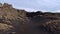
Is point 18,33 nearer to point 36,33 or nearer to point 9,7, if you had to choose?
point 36,33

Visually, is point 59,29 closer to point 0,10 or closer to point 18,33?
point 18,33

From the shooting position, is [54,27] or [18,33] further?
[54,27]

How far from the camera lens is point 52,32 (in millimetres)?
35938

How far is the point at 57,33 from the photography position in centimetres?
3519

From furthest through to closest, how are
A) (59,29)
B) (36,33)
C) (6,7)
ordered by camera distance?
(6,7) → (59,29) → (36,33)

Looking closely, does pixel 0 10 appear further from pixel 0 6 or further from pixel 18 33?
pixel 18 33

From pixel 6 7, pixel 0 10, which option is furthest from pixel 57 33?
pixel 6 7

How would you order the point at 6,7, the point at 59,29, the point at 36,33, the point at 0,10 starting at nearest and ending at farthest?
the point at 36,33
the point at 59,29
the point at 0,10
the point at 6,7

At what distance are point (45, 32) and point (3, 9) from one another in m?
33.7

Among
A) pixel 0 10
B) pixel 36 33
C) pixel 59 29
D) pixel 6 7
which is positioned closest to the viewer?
pixel 36 33

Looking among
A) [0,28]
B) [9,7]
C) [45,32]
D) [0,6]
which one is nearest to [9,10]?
[9,7]

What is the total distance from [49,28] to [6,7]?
111 ft

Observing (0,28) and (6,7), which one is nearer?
(0,28)

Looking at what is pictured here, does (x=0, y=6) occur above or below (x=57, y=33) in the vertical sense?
above
